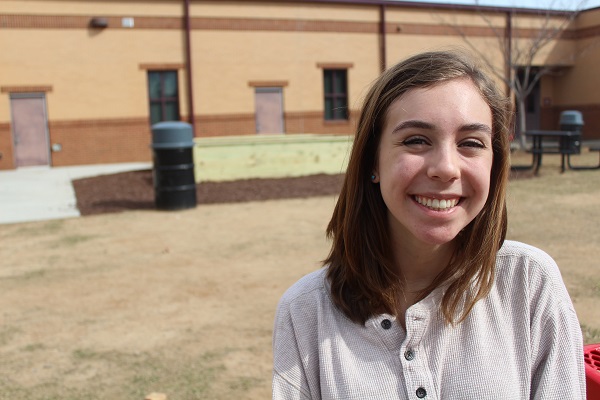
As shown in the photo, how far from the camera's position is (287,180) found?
14992mm

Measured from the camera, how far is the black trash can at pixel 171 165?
11.0 metres

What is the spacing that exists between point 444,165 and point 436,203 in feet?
0.34

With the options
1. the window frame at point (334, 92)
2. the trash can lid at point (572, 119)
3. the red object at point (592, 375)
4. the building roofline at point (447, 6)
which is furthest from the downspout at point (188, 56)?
the red object at point (592, 375)

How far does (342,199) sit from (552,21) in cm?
3065

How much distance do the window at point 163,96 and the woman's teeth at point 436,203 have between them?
21431mm

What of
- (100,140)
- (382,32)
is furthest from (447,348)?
(382,32)

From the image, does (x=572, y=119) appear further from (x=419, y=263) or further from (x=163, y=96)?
(x=419, y=263)

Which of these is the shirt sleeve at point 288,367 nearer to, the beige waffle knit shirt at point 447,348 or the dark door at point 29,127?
the beige waffle knit shirt at point 447,348

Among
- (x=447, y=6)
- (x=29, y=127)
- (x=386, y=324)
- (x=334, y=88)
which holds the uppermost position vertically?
(x=447, y=6)

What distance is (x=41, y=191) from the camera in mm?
14578

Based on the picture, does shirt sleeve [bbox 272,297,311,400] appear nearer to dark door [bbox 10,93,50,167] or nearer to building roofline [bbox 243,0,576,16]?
dark door [bbox 10,93,50,167]

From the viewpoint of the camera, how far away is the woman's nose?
5.42 feet

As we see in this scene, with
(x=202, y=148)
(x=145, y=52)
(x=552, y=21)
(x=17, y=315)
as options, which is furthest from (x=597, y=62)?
(x=17, y=315)

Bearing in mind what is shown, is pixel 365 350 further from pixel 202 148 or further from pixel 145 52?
pixel 145 52
